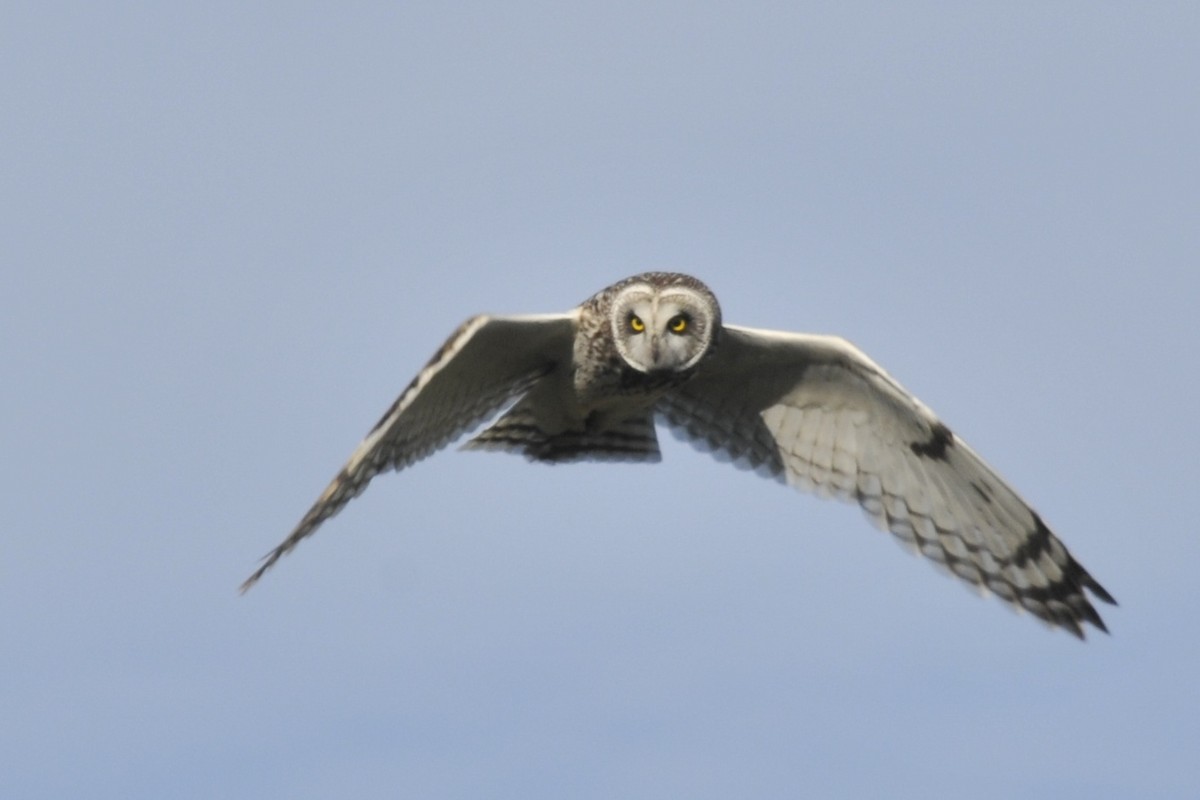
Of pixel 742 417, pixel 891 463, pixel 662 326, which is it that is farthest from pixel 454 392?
pixel 891 463

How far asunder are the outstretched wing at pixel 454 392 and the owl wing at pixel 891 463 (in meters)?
0.77

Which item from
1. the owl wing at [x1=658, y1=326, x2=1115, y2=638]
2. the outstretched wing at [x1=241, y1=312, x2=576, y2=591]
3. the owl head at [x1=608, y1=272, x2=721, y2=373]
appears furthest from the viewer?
the owl wing at [x1=658, y1=326, x2=1115, y2=638]

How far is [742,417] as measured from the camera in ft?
30.2

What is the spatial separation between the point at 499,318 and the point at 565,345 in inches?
29.8

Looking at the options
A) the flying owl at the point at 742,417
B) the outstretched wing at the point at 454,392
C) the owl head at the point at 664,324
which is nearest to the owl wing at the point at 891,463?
the flying owl at the point at 742,417

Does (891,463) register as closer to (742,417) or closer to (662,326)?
(742,417)

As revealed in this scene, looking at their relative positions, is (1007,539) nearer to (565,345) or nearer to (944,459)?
(944,459)

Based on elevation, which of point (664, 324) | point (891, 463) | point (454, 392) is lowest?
point (454, 392)

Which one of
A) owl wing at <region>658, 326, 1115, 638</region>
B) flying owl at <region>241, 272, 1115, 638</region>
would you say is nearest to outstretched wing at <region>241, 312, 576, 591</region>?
flying owl at <region>241, 272, 1115, 638</region>

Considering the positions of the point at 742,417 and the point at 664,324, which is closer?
the point at 664,324

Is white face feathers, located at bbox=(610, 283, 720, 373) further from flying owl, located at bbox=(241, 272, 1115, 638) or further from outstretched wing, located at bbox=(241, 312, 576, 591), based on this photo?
outstretched wing, located at bbox=(241, 312, 576, 591)

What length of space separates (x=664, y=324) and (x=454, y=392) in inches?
36.9

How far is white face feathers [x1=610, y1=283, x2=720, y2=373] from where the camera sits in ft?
27.3

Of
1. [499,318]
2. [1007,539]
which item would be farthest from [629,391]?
[1007,539]
